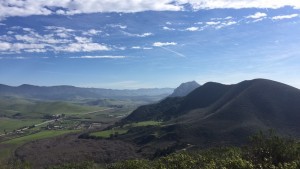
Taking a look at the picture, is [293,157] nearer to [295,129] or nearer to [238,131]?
[238,131]

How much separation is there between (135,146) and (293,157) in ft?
388

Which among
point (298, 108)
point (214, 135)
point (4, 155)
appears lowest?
point (4, 155)

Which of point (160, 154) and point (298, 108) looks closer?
point (160, 154)

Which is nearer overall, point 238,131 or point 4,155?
point 238,131

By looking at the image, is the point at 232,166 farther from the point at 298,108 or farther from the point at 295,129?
the point at 298,108

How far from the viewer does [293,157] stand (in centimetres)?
7888

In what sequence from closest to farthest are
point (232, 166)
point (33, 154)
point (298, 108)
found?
1. point (232, 166)
2. point (33, 154)
3. point (298, 108)

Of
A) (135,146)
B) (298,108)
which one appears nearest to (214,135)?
(135,146)

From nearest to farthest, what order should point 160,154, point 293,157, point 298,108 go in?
point 293,157 < point 160,154 < point 298,108

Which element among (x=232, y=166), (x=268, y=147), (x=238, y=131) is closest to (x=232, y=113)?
(x=238, y=131)

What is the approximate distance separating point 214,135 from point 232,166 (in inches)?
4358

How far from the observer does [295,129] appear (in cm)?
17488

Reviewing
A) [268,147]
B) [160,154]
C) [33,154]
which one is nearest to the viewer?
[268,147]

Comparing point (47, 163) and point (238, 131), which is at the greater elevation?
point (238, 131)
